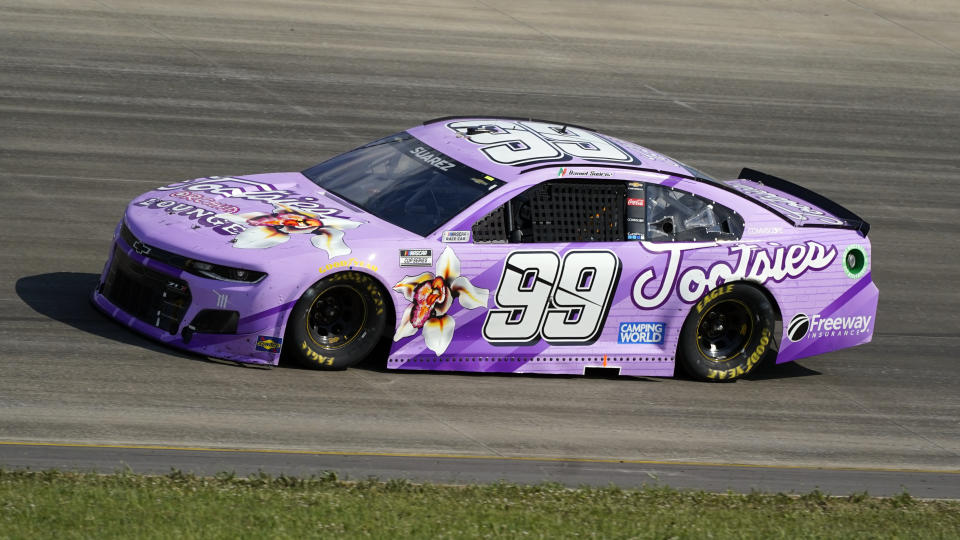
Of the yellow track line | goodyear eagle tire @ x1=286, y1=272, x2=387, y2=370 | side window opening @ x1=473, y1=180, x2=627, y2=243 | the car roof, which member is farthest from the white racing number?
the yellow track line

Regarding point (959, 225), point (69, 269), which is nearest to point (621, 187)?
point (69, 269)

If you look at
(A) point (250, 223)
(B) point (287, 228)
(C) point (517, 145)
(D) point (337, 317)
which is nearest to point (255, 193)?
(A) point (250, 223)

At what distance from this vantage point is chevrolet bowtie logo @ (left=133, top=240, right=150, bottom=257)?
27.9ft

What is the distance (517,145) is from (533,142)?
156 millimetres

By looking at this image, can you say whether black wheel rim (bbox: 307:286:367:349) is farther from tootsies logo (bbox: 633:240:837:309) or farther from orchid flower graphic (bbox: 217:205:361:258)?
tootsies logo (bbox: 633:240:837:309)

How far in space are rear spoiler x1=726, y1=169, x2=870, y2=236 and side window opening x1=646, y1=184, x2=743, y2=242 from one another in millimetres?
367

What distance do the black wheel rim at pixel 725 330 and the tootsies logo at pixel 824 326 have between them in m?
0.36

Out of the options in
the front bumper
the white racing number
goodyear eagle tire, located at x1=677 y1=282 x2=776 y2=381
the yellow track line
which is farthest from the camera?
goodyear eagle tire, located at x1=677 y1=282 x2=776 y2=381

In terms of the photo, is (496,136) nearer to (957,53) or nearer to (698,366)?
(698,366)

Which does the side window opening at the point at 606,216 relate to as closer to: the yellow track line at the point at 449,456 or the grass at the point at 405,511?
the yellow track line at the point at 449,456

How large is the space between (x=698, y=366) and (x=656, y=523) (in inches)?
126

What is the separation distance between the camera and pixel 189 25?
67.3 ft

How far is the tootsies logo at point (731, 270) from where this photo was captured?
31.0ft

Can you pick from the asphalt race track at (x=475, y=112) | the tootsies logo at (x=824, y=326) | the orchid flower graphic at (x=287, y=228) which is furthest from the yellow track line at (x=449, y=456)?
the tootsies logo at (x=824, y=326)
